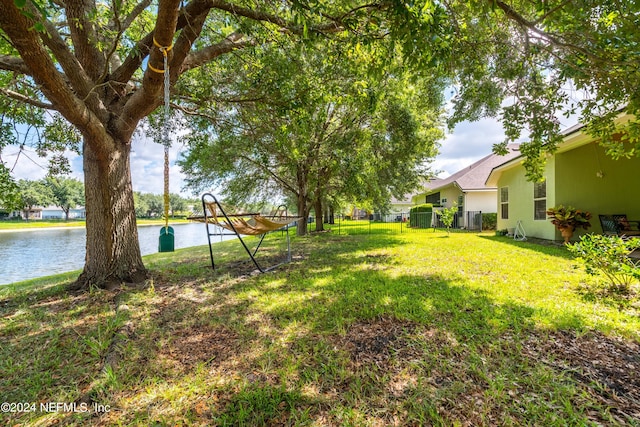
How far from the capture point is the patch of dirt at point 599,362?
5.59 ft

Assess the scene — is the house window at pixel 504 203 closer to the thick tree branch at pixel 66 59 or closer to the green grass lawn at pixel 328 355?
the green grass lawn at pixel 328 355

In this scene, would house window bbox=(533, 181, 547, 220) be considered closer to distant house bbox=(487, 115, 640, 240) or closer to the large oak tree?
distant house bbox=(487, 115, 640, 240)

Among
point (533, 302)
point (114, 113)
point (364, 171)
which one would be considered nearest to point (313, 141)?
point (364, 171)

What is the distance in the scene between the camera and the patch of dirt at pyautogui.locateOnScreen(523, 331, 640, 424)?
67.1 inches

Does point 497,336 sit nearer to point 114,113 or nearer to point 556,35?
point 556,35

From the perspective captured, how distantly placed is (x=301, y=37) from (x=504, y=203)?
11.8 m

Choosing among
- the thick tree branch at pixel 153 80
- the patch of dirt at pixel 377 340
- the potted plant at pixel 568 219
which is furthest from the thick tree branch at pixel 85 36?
the potted plant at pixel 568 219

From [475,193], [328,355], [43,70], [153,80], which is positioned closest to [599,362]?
[328,355]

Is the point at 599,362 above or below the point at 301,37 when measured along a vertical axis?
below

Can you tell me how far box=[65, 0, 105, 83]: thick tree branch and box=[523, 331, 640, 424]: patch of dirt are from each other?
18.5ft

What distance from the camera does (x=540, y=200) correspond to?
9.06 metres

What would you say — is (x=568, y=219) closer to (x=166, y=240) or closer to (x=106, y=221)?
(x=166, y=240)

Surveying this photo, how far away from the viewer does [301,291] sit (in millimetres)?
3775

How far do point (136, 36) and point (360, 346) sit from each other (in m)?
7.13
